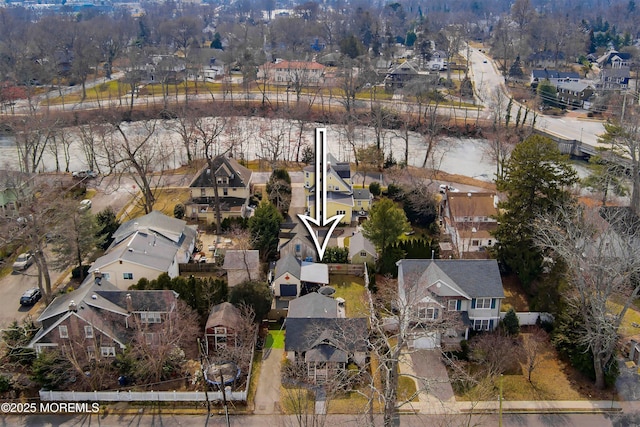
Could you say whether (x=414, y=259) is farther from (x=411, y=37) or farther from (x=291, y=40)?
(x=411, y=37)

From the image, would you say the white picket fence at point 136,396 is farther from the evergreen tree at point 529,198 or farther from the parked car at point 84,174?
the parked car at point 84,174

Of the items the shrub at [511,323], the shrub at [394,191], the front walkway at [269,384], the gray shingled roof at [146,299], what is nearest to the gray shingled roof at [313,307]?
the front walkway at [269,384]

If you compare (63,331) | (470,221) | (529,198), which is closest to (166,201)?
(63,331)

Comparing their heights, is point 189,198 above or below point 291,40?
below

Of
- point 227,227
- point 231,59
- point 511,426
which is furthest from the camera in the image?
point 231,59

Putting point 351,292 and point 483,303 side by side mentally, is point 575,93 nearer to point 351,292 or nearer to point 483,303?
point 483,303

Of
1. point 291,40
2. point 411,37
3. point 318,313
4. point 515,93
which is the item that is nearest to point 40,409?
point 318,313
